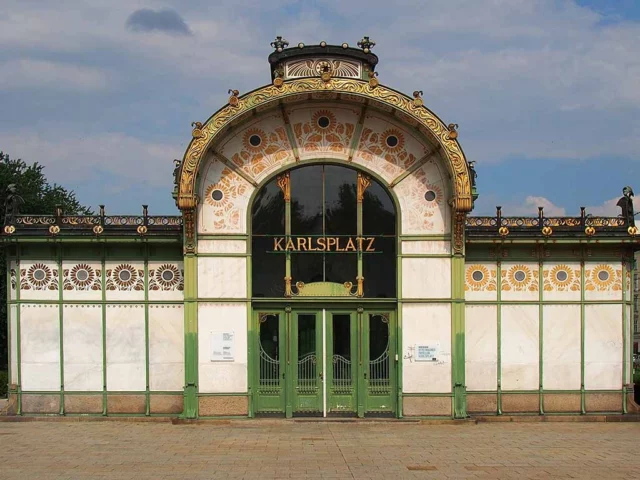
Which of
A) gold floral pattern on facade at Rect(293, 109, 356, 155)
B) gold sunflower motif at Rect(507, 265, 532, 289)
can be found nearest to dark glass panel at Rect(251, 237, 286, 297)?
gold floral pattern on facade at Rect(293, 109, 356, 155)

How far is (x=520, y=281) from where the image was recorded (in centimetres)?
2094

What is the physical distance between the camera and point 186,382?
19875mm

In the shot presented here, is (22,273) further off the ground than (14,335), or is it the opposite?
(22,273)

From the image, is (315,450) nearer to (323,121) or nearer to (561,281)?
(323,121)

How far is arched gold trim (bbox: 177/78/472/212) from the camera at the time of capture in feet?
64.0

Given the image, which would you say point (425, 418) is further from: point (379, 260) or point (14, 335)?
point (14, 335)

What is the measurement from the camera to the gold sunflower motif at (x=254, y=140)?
2048 centimetres

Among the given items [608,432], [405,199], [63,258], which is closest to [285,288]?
[405,199]

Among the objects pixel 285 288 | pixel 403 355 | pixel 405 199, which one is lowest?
pixel 403 355

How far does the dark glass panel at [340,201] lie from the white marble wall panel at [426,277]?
5.57ft

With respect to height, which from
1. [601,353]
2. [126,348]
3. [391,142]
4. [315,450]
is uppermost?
[391,142]

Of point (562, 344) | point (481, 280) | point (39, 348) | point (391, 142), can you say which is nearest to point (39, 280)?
point (39, 348)

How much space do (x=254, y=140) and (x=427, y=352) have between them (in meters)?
6.97

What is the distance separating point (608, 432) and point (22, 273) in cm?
1507
